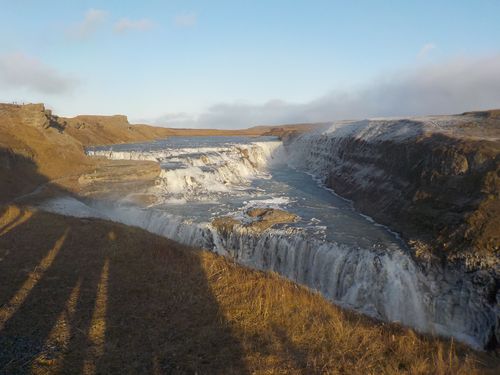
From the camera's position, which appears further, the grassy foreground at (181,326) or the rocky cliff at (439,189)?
the rocky cliff at (439,189)

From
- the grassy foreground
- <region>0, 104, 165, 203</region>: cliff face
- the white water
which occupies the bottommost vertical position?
the white water

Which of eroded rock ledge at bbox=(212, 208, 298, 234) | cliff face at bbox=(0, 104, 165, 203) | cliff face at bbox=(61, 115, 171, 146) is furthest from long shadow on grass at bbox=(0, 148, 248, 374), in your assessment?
cliff face at bbox=(61, 115, 171, 146)

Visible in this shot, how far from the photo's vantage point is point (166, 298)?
8414 mm

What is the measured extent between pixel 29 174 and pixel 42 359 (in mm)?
23066

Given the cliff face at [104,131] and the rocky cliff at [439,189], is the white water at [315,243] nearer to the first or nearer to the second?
the rocky cliff at [439,189]

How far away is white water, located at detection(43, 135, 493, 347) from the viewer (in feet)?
45.1

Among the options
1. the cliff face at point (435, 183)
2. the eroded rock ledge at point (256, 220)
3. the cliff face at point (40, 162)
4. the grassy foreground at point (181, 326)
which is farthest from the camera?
the cliff face at point (40, 162)

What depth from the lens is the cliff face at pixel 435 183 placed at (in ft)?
49.1

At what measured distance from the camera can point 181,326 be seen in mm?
7172

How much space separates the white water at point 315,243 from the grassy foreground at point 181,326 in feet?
14.6

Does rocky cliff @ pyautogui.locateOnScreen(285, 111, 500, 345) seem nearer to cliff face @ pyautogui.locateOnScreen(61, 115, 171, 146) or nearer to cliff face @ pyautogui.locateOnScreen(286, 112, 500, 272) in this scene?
cliff face @ pyautogui.locateOnScreen(286, 112, 500, 272)

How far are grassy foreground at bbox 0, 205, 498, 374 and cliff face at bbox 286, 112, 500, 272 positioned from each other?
8597mm

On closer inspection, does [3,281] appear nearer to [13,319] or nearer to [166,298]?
[13,319]

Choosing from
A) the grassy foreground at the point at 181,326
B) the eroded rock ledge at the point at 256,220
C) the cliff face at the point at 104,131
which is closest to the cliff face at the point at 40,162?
the eroded rock ledge at the point at 256,220
